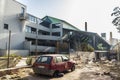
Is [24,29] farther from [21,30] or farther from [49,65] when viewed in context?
[49,65]

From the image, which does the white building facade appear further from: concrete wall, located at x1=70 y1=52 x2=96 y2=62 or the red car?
the red car

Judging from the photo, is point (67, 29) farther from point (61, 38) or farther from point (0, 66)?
point (0, 66)

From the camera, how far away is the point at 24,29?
3416 centimetres

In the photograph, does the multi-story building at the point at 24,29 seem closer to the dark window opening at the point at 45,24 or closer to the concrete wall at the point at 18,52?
the dark window opening at the point at 45,24

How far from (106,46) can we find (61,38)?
16.5 m

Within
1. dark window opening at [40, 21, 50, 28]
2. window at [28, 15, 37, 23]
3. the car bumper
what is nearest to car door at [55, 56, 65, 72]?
the car bumper

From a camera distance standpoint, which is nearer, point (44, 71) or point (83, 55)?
point (44, 71)

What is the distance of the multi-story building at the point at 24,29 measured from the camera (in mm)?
28344

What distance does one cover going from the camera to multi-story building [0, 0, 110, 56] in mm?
28344

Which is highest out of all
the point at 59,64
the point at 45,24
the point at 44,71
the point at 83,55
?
the point at 45,24

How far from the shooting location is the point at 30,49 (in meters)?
32.3

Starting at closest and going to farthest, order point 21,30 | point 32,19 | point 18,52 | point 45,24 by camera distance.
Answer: point 18,52 < point 21,30 < point 32,19 < point 45,24

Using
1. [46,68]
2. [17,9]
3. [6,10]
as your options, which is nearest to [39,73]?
[46,68]

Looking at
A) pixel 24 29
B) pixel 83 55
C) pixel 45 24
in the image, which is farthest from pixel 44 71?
pixel 45 24
